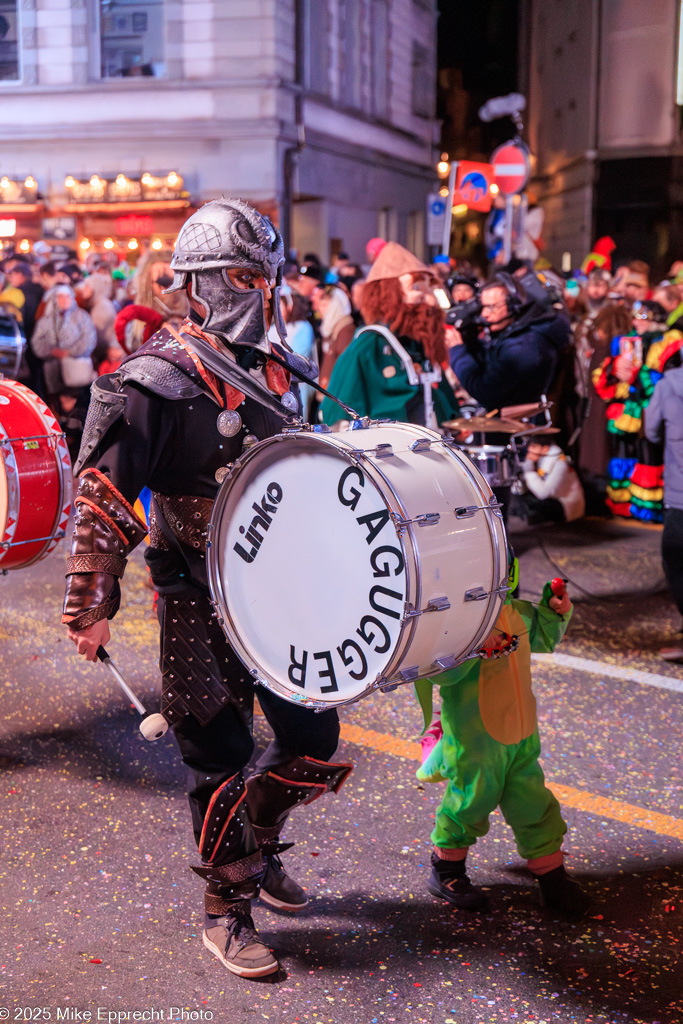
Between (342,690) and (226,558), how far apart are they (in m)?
0.46

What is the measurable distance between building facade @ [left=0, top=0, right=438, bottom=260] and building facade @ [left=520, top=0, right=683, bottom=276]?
619cm

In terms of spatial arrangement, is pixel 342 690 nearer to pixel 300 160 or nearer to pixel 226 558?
pixel 226 558

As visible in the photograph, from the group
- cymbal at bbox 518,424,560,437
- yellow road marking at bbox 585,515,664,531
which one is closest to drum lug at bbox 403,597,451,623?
cymbal at bbox 518,424,560,437

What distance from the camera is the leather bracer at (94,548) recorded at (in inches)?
108

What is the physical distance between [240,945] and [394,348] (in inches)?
128

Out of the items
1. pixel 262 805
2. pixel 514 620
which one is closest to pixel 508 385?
pixel 514 620

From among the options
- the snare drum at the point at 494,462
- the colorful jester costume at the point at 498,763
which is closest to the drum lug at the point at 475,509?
the colorful jester costume at the point at 498,763

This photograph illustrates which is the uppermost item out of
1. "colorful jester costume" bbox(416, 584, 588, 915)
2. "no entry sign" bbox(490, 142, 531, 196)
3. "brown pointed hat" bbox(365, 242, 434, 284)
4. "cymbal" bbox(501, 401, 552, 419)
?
"no entry sign" bbox(490, 142, 531, 196)

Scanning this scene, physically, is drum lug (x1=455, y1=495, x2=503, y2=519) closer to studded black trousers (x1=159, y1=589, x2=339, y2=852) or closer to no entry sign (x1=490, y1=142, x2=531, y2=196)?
studded black trousers (x1=159, y1=589, x2=339, y2=852)

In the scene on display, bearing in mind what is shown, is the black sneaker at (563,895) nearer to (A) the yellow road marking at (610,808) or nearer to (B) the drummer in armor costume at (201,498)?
(A) the yellow road marking at (610,808)

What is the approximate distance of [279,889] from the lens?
3264mm

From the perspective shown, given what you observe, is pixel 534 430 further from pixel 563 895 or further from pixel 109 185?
pixel 109 185

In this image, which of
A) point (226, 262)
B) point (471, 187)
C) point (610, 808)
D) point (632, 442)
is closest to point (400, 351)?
point (610, 808)

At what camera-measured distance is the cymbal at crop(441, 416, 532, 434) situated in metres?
5.28
